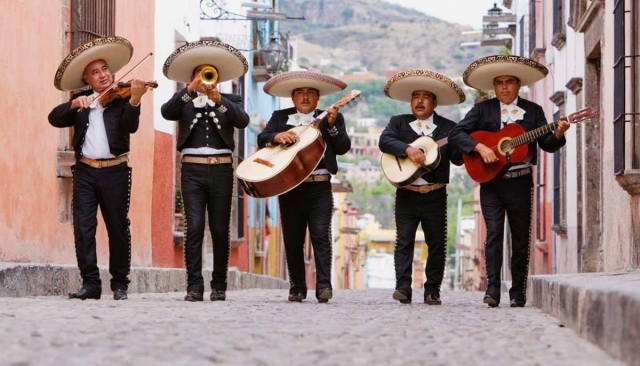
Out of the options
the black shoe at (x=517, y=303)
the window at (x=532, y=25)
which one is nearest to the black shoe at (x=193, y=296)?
the black shoe at (x=517, y=303)

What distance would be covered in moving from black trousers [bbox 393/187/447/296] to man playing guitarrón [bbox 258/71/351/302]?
0.61 metres

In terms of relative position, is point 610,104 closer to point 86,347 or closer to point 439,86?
point 439,86

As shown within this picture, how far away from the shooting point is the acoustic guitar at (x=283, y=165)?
1130 cm

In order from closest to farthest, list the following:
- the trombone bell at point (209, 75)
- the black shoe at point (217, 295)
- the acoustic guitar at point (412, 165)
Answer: the trombone bell at point (209, 75)
the black shoe at point (217, 295)
the acoustic guitar at point (412, 165)

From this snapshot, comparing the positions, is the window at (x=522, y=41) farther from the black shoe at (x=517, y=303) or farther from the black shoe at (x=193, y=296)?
the black shoe at (x=193, y=296)

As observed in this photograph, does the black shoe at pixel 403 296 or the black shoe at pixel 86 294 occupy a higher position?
the black shoe at pixel 86 294

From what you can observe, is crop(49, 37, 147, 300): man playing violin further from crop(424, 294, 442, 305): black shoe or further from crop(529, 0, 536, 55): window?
crop(529, 0, 536, 55): window

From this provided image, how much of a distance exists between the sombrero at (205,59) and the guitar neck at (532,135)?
2306 mm

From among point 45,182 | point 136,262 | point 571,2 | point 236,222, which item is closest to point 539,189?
point 236,222

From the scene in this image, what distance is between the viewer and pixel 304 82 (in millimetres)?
12062

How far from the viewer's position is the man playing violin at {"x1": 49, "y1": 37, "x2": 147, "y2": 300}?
10953 millimetres

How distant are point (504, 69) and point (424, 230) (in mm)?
1528

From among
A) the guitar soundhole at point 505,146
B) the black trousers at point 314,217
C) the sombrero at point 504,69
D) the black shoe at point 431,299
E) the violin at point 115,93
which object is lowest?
the black shoe at point 431,299

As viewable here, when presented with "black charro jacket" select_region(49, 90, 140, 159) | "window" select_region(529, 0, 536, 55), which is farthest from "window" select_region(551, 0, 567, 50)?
"black charro jacket" select_region(49, 90, 140, 159)
